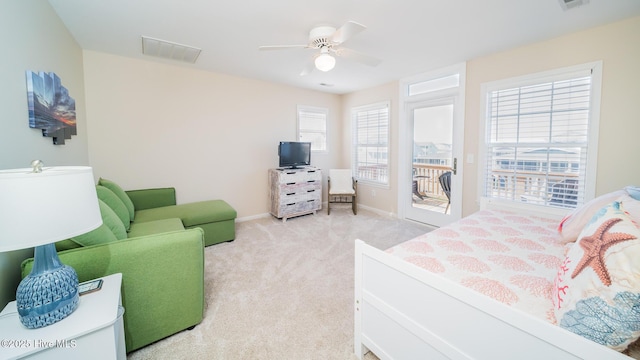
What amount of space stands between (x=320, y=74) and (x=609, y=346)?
3.96 meters

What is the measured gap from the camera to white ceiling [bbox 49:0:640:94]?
2100 mm

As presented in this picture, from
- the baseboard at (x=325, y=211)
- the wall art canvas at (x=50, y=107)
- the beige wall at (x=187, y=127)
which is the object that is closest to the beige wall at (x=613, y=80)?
the baseboard at (x=325, y=211)

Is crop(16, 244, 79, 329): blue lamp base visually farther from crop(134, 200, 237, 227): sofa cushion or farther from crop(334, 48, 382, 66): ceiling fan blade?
crop(334, 48, 382, 66): ceiling fan blade

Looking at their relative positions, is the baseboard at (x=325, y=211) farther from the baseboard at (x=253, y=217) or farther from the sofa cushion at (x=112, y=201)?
the sofa cushion at (x=112, y=201)

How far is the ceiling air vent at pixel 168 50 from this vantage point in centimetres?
284

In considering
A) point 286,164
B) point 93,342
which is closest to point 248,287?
point 93,342

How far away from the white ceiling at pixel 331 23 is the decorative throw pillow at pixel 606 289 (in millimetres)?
1990

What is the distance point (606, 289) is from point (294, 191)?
3.91 m

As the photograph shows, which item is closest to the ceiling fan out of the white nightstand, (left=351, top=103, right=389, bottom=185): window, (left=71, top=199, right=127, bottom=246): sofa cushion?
(left=71, top=199, right=127, bottom=246): sofa cushion

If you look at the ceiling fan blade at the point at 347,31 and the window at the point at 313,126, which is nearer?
the ceiling fan blade at the point at 347,31

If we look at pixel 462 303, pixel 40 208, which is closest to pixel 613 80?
pixel 462 303

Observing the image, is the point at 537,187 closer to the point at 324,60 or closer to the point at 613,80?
the point at 613,80

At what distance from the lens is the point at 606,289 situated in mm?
807

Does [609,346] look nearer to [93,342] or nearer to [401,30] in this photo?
[93,342]
